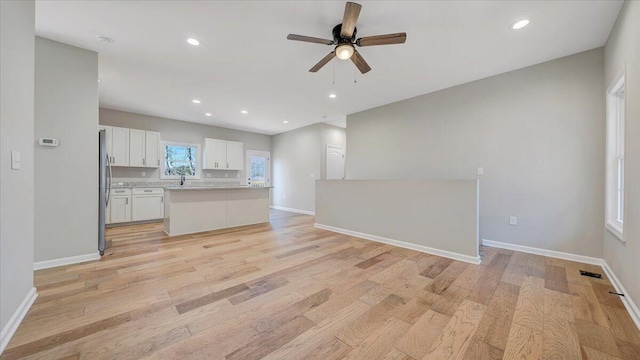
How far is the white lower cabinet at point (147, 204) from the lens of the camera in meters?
5.27

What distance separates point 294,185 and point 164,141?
3825 mm

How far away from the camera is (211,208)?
4.60 metres

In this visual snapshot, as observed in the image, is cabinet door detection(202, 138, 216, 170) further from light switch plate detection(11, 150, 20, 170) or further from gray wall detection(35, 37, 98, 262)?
light switch plate detection(11, 150, 20, 170)

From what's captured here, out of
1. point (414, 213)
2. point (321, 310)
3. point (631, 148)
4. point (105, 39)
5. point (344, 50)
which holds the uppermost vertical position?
point (105, 39)

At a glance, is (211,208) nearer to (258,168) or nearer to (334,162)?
(258,168)

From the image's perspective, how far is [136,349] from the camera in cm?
141

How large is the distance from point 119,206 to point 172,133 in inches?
89.0

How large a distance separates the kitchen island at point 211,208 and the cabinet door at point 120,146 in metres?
1.72

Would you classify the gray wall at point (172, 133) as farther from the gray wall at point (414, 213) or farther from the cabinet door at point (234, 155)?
the gray wall at point (414, 213)

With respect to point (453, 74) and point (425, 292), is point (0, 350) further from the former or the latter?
point (453, 74)

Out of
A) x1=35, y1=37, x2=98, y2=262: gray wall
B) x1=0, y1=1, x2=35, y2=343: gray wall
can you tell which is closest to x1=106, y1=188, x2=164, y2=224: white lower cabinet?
x1=35, y1=37, x2=98, y2=262: gray wall

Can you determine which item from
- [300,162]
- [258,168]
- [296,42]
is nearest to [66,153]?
[296,42]

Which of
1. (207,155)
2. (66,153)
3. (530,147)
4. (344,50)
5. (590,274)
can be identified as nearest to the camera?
(344,50)

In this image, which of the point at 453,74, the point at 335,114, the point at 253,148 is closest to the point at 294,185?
the point at 253,148
